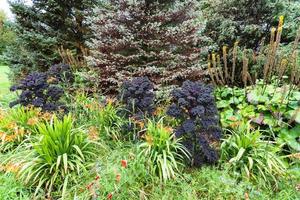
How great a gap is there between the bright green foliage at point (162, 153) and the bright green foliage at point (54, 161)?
65cm

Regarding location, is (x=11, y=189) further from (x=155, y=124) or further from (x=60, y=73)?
(x=60, y=73)

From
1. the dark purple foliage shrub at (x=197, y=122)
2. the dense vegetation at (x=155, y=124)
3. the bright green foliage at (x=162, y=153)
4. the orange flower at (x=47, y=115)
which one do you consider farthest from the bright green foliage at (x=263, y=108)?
the orange flower at (x=47, y=115)

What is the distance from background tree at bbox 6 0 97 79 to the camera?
6.64 m

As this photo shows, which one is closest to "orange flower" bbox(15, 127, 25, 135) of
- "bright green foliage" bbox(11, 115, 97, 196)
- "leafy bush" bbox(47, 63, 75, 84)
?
"bright green foliage" bbox(11, 115, 97, 196)

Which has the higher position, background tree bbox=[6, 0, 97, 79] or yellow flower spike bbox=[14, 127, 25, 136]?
background tree bbox=[6, 0, 97, 79]

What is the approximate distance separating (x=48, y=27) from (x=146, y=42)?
120 inches

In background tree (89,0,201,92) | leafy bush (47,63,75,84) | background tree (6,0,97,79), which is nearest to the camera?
leafy bush (47,63,75,84)

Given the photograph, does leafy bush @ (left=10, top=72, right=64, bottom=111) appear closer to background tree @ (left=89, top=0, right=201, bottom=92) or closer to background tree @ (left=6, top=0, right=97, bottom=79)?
background tree @ (left=89, top=0, right=201, bottom=92)

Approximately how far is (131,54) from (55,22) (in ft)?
9.47

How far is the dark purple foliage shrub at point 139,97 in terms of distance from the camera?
3.29 meters

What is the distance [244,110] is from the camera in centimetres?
370

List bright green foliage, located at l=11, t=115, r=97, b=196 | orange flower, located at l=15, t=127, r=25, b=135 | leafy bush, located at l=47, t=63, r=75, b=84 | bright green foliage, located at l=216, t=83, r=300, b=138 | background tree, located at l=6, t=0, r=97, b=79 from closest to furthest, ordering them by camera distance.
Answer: bright green foliage, located at l=11, t=115, r=97, b=196 → orange flower, located at l=15, t=127, r=25, b=135 → bright green foliage, located at l=216, t=83, r=300, b=138 → leafy bush, located at l=47, t=63, r=75, b=84 → background tree, located at l=6, t=0, r=97, b=79

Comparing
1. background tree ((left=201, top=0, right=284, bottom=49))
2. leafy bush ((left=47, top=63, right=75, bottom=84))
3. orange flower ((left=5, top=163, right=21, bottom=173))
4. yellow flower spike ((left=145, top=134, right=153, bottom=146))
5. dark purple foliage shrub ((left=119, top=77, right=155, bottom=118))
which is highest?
background tree ((left=201, top=0, right=284, bottom=49))

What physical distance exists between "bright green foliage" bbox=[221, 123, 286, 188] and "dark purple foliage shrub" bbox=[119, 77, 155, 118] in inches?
38.6
